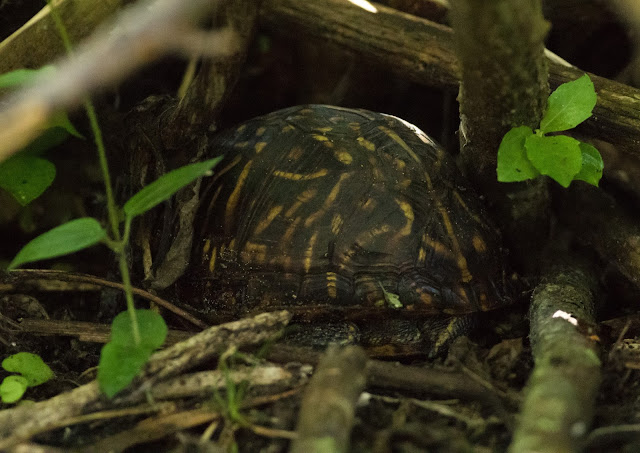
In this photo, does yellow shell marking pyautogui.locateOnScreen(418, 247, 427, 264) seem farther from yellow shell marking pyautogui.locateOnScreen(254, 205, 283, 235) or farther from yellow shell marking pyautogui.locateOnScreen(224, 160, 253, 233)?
yellow shell marking pyautogui.locateOnScreen(224, 160, 253, 233)

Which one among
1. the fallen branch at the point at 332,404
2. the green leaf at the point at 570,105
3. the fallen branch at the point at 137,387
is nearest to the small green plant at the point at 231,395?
the fallen branch at the point at 137,387

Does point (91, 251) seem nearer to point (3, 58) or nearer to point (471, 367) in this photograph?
point (3, 58)

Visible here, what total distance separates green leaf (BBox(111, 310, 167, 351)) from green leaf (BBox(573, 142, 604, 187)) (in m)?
1.27

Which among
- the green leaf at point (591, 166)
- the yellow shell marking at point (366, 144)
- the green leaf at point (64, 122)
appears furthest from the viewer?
the yellow shell marking at point (366, 144)

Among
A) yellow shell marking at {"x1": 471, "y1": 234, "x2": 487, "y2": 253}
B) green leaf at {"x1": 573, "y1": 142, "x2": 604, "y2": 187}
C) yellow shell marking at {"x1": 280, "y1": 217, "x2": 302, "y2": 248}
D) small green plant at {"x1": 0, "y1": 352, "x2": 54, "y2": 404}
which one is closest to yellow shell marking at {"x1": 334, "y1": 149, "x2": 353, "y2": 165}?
yellow shell marking at {"x1": 280, "y1": 217, "x2": 302, "y2": 248}

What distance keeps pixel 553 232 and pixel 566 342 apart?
1009 mm

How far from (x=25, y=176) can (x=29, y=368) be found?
587 millimetres

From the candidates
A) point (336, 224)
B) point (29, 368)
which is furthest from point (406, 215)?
point (29, 368)

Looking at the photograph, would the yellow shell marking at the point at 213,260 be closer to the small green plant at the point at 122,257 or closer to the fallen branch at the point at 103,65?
the small green plant at the point at 122,257

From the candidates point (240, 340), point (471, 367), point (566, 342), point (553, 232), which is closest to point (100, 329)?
point (240, 340)

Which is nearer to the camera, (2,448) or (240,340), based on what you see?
(2,448)

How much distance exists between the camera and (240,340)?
4.95 ft

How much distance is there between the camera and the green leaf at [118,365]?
123 centimetres

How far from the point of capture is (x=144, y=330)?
1.31 m
